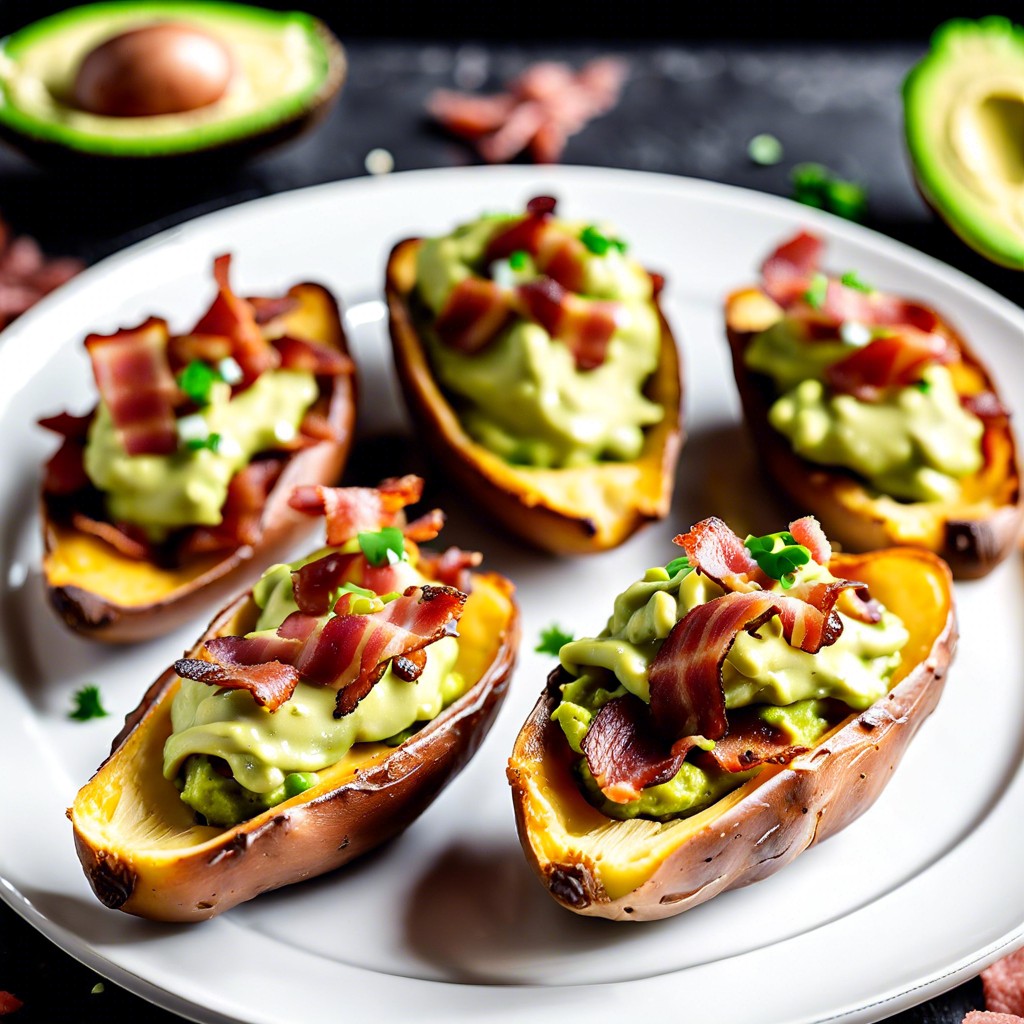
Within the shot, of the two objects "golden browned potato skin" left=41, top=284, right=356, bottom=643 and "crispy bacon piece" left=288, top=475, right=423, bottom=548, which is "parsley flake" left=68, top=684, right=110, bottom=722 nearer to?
"golden browned potato skin" left=41, top=284, right=356, bottom=643

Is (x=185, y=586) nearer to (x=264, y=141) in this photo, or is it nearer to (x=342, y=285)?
(x=342, y=285)

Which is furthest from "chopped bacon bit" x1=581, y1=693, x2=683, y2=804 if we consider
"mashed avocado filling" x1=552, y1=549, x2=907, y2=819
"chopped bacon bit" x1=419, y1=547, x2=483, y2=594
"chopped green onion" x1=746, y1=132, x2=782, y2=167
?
"chopped green onion" x1=746, y1=132, x2=782, y2=167

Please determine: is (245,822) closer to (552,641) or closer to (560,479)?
(552,641)

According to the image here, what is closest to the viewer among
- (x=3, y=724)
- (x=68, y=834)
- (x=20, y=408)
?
(x=68, y=834)

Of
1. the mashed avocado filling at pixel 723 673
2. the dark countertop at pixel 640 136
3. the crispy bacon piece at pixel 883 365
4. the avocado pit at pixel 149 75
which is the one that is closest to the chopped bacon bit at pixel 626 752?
the mashed avocado filling at pixel 723 673

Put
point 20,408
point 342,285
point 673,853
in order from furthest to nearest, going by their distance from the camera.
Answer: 1. point 342,285
2. point 20,408
3. point 673,853

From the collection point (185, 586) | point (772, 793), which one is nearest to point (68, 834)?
point (185, 586)

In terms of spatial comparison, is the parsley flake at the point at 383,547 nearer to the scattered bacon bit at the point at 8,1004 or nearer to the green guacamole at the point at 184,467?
the green guacamole at the point at 184,467

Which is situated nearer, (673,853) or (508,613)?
(673,853)
